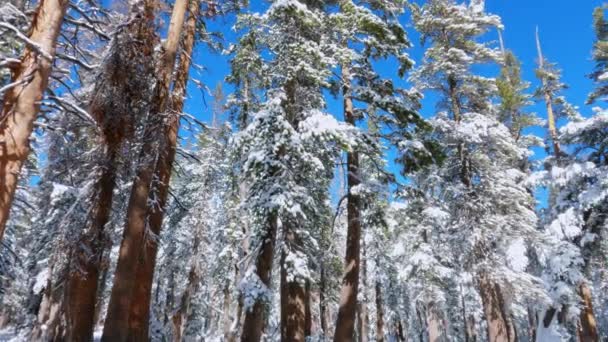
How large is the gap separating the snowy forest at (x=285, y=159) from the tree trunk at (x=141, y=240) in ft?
0.11

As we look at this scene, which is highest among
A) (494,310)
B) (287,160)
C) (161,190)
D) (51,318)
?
(287,160)

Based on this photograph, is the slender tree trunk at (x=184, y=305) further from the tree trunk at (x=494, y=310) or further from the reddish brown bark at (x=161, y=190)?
the tree trunk at (x=494, y=310)

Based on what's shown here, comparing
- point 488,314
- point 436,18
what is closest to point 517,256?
point 488,314

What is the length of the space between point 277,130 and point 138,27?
4.12 meters

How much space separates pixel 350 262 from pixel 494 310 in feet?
22.1

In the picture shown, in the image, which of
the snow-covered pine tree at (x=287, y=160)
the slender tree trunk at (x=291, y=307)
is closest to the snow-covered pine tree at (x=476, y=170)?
the snow-covered pine tree at (x=287, y=160)

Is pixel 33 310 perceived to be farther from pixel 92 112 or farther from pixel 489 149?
pixel 489 149

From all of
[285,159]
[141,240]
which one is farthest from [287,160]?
[141,240]

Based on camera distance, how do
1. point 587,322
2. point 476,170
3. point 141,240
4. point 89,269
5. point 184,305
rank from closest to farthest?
point 141,240 < point 89,269 < point 476,170 < point 587,322 < point 184,305

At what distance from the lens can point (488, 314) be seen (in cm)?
1388

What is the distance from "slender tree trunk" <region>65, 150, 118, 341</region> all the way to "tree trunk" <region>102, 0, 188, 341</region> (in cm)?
103

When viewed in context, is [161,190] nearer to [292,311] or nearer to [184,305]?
[292,311]

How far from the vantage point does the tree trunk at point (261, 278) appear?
9375 millimetres

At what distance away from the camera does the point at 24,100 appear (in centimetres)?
498
